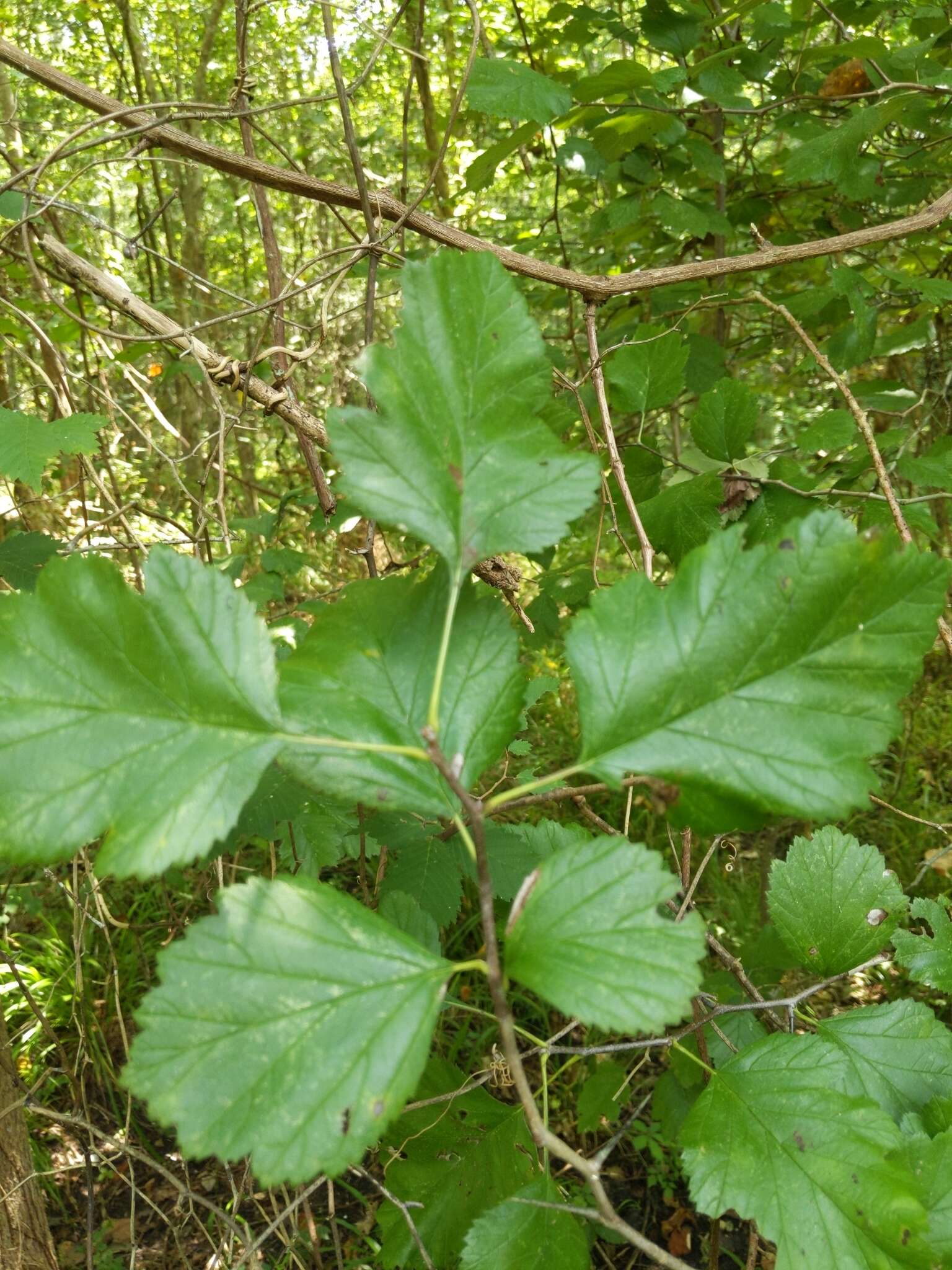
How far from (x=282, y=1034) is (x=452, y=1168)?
67 cm

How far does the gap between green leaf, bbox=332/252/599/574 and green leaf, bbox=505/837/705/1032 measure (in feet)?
0.79

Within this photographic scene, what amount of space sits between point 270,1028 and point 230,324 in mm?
6657

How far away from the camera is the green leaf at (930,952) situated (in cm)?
111

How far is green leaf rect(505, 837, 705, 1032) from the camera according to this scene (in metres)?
0.58

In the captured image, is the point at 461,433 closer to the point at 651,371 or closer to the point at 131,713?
the point at 131,713

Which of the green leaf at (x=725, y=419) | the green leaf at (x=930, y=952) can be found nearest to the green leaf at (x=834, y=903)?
the green leaf at (x=930, y=952)

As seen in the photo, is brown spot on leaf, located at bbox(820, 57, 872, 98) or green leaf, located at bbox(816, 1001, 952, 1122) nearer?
green leaf, located at bbox(816, 1001, 952, 1122)

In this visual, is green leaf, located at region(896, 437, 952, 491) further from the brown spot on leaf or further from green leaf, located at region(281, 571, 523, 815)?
the brown spot on leaf

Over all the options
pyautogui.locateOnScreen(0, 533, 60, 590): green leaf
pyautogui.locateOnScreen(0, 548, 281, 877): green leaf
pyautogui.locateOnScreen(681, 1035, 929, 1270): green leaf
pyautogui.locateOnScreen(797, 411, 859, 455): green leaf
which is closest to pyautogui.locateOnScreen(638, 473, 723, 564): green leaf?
pyautogui.locateOnScreen(797, 411, 859, 455): green leaf

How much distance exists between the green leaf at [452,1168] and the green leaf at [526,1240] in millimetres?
147

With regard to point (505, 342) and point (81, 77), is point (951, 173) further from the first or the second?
point (81, 77)

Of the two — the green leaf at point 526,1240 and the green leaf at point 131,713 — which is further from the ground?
the green leaf at point 131,713

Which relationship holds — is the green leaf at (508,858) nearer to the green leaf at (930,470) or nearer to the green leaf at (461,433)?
the green leaf at (461,433)

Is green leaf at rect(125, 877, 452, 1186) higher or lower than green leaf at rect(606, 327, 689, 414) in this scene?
lower
